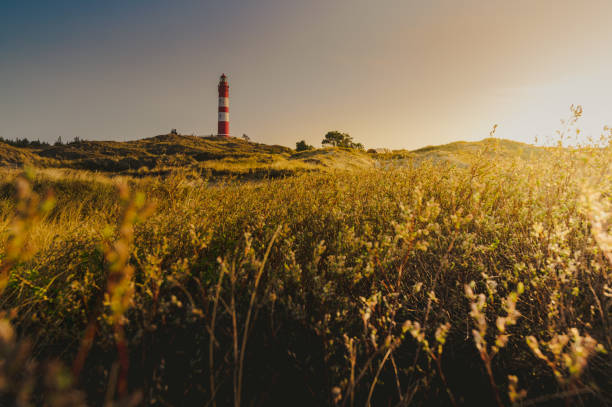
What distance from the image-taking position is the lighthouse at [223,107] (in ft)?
177

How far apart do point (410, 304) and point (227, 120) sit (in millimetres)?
62162

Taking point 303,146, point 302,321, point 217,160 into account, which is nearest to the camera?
point 302,321

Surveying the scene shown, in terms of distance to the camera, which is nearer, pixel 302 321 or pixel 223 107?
pixel 302 321

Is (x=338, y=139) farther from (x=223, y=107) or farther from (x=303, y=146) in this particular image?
(x=223, y=107)

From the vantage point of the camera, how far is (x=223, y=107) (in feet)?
181

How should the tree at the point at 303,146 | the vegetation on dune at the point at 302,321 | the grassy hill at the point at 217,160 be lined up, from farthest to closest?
the tree at the point at 303,146 → the grassy hill at the point at 217,160 → the vegetation on dune at the point at 302,321

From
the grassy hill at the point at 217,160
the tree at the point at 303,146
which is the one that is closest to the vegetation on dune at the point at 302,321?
the grassy hill at the point at 217,160

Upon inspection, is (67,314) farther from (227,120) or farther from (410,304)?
(227,120)

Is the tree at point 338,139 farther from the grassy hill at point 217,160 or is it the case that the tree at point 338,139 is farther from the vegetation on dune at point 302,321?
the vegetation on dune at point 302,321

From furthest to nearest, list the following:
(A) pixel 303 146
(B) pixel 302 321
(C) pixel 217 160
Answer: (A) pixel 303 146 → (C) pixel 217 160 → (B) pixel 302 321

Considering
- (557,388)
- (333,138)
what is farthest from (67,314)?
(333,138)

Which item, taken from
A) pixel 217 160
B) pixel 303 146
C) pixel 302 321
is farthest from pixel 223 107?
pixel 302 321

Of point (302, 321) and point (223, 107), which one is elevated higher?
point (223, 107)

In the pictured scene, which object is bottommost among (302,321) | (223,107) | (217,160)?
(302,321)
